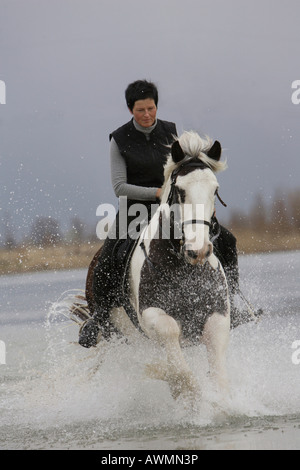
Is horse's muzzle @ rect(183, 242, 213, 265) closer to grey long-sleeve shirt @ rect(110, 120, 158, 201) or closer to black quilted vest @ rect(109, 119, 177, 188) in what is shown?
grey long-sleeve shirt @ rect(110, 120, 158, 201)

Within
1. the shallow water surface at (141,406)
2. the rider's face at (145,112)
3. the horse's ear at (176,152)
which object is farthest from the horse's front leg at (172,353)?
the rider's face at (145,112)

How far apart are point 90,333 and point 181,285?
189cm

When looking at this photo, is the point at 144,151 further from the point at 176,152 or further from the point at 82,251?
the point at 82,251

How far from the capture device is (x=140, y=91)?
739cm

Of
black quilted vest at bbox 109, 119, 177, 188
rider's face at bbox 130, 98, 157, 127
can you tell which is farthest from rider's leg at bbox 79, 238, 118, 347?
rider's face at bbox 130, 98, 157, 127

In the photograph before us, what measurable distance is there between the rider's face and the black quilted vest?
0.12 meters

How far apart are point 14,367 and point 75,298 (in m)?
2.62

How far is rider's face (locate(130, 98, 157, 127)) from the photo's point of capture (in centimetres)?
746

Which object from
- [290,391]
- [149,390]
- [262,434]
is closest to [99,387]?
[149,390]

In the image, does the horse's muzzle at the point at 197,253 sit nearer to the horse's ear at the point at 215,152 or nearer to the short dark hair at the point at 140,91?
the horse's ear at the point at 215,152

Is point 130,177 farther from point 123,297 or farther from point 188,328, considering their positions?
point 188,328

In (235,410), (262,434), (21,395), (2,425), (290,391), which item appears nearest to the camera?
(262,434)

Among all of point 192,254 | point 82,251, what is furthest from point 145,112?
point 82,251

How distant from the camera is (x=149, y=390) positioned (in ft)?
25.1
